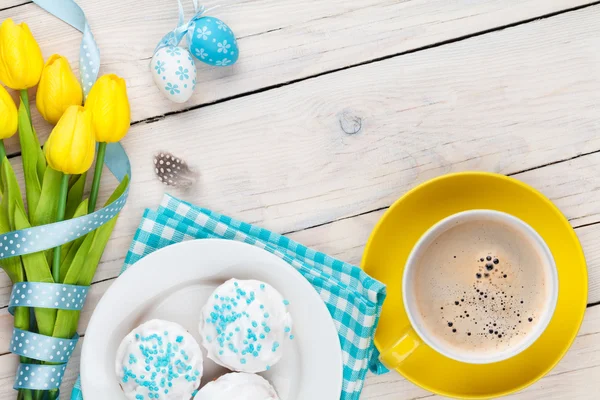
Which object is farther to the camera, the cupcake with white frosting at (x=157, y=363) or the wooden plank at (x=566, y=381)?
the wooden plank at (x=566, y=381)

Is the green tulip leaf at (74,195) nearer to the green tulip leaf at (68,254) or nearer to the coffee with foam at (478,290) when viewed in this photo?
the green tulip leaf at (68,254)

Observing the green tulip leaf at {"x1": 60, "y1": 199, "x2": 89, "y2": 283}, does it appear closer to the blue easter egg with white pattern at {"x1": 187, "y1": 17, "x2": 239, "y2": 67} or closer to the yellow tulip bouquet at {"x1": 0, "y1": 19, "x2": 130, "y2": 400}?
the yellow tulip bouquet at {"x1": 0, "y1": 19, "x2": 130, "y2": 400}

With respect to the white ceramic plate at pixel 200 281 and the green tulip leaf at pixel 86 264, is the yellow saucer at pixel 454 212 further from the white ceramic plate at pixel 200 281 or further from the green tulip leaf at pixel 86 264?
the green tulip leaf at pixel 86 264

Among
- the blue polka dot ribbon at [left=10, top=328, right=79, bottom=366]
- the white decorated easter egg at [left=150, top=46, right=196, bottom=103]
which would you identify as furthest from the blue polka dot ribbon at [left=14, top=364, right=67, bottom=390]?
the white decorated easter egg at [left=150, top=46, right=196, bottom=103]

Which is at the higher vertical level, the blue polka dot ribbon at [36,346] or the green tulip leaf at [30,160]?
the green tulip leaf at [30,160]

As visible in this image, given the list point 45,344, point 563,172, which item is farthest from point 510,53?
point 45,344

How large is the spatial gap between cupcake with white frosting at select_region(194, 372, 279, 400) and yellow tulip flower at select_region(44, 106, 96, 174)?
1.21 feet

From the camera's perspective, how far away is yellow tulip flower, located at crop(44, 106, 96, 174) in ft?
2.98

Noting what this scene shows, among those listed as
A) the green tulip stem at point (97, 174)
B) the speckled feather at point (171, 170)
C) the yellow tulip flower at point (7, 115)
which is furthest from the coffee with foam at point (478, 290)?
the yellow tulip flower at point (7, 115)

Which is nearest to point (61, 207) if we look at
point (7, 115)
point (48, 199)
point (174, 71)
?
point (48, 199)

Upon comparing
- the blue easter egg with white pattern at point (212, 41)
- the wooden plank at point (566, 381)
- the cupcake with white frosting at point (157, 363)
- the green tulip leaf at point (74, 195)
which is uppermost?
the blue easter egg with white pattern at point (212, 41)

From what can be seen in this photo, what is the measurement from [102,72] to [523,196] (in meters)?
0.68

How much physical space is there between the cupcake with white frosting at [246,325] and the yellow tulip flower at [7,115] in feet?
1.26

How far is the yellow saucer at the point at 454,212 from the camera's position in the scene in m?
0.94
